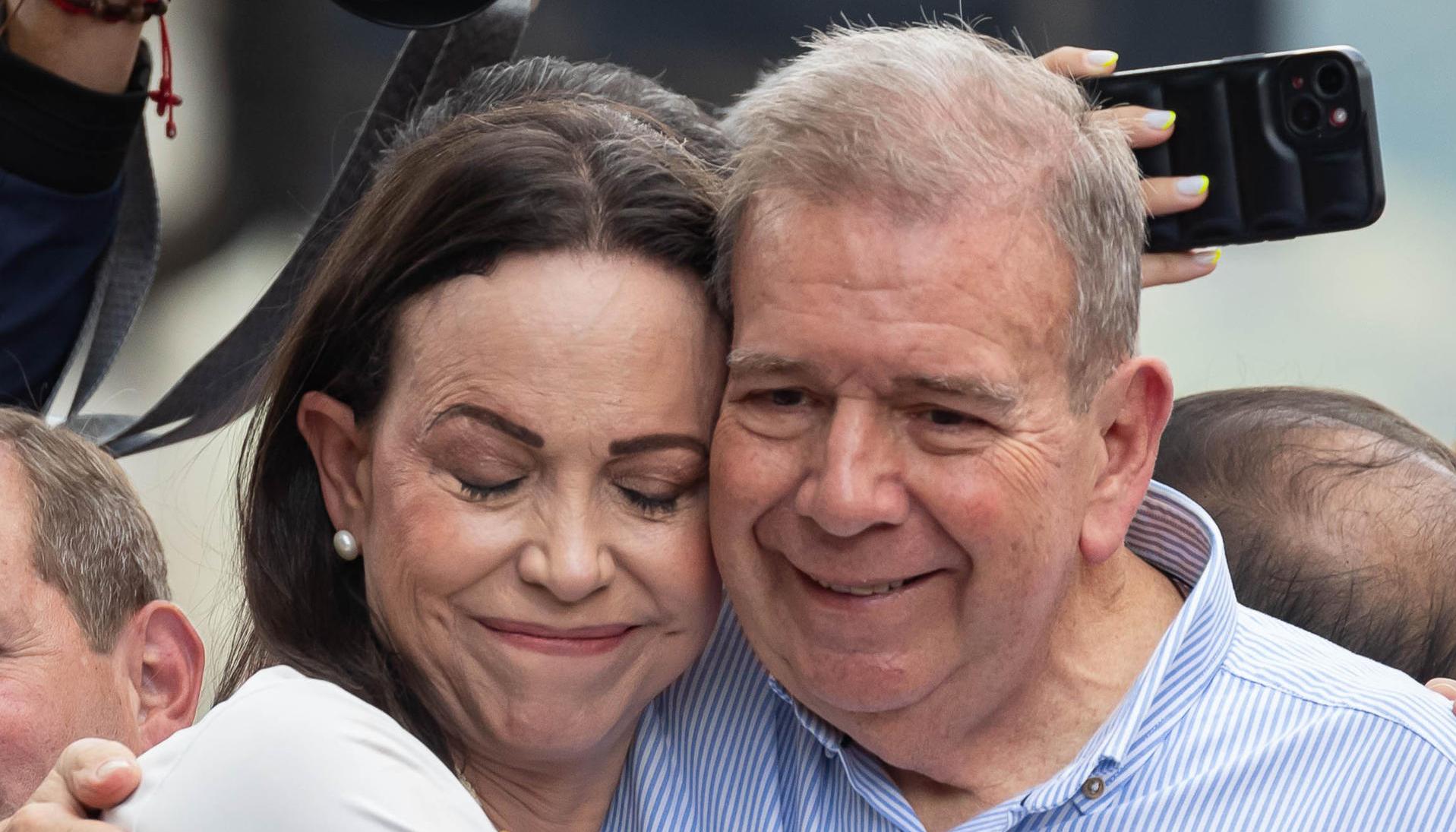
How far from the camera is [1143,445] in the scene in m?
1.99

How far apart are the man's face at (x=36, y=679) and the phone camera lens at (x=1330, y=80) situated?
1.74 m

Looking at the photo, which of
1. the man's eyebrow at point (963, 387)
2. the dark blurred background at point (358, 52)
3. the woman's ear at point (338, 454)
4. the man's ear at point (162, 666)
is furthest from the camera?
the dark blurred background at point (358, 52)

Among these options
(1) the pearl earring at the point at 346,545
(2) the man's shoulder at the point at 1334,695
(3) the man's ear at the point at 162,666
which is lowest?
(3) the man's ear at the point at 162,666

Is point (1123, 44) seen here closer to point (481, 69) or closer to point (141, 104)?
point (481, 69)

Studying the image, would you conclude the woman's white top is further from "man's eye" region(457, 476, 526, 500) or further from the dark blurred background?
the dark blurred background

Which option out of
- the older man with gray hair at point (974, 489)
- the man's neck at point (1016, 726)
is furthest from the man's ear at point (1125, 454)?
the man's neck at point (1016, 726)

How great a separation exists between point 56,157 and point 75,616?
61 centimetres

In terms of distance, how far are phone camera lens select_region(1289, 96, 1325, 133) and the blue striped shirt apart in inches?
19.1

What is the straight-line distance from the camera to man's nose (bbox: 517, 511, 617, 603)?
191 cm

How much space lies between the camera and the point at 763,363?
187 cm

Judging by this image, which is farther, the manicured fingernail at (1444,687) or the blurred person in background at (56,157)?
the blurred person in background at (56,157)

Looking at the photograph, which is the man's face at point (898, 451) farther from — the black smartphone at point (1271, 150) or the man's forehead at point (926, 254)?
the black smartphone at point (1271, 150)

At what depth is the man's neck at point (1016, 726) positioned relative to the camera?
2.00m

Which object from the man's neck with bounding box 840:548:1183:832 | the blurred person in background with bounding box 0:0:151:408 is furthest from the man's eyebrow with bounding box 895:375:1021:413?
the blurred person in background with bounding box 0:0:151:408
